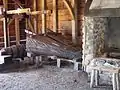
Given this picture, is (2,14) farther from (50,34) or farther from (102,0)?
(102,0)

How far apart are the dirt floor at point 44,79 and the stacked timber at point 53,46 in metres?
0.46

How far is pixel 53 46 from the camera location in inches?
265

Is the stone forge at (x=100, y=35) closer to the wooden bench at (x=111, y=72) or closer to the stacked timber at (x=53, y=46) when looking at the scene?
the wooden bench at (x=111, y=72)

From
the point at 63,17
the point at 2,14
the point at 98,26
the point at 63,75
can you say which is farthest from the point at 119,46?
the point at 2,14

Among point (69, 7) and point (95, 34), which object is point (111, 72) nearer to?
point (95, 34)

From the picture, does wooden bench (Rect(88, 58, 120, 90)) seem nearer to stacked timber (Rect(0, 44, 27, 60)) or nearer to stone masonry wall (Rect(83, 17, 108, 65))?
stone masonry wall (Rect(83, 17, 108, 65))

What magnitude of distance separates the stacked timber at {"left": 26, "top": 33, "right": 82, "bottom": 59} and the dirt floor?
46cm

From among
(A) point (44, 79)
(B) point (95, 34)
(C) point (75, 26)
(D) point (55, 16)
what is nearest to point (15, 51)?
(D) point (55, 16)

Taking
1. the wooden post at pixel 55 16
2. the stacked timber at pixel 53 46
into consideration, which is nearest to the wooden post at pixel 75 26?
the stacked timber at pixel 53 46

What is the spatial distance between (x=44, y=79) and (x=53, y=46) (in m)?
1.58

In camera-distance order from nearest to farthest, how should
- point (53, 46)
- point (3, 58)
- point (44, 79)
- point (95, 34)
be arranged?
point (95, 34) → point (44, 79) → point (3, 58) → point (53, 46)

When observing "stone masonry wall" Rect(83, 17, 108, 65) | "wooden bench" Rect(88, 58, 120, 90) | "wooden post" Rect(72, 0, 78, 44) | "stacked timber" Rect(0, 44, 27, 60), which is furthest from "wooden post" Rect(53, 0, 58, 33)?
"wooden bench" Rect(88, 58, 120, 90)

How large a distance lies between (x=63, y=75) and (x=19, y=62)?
2034 mm

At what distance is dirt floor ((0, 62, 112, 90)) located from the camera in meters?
4.79
